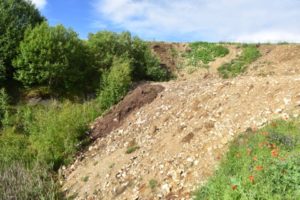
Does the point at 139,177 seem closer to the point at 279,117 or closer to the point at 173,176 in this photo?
the point at 173,176

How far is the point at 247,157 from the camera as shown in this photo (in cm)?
841

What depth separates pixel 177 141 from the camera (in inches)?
453

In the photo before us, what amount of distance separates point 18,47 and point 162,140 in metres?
14.0

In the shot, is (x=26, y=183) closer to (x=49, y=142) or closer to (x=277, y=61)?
(x=49, y=142)

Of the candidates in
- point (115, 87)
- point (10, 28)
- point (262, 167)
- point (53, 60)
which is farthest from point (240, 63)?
point (262, 167)

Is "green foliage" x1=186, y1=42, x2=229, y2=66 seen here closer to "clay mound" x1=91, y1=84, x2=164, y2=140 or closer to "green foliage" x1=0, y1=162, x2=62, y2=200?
"clay mound" x1=91, y1=84, x2=164, y2=140

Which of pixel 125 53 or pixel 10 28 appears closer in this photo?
pixel 10 28

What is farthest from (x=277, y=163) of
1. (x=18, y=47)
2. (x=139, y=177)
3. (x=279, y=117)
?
(x=18, y=47)

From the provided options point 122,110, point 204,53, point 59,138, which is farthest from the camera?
point 204,53

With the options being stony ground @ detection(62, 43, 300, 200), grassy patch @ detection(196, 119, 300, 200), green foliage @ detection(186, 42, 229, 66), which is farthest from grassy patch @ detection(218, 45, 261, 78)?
grassy patch @ detection(196, 119, 300, 200)

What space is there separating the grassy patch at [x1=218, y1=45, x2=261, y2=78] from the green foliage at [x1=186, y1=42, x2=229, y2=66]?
1892 millimetres

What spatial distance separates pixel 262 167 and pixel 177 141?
14.8 ft

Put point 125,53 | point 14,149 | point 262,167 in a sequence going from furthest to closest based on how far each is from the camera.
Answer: point 125,53 < point 14,149 < point 262,167

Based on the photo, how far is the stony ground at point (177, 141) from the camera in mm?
9938
